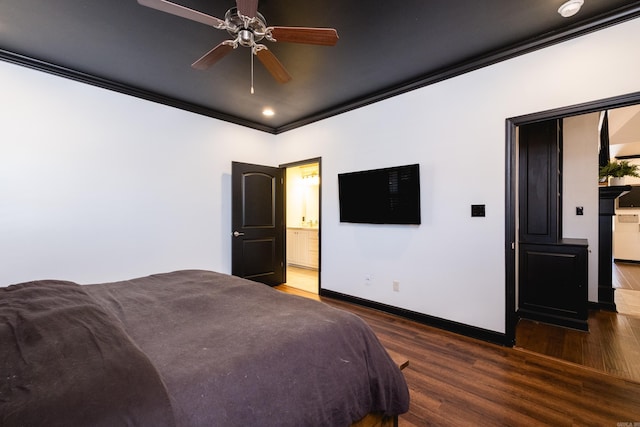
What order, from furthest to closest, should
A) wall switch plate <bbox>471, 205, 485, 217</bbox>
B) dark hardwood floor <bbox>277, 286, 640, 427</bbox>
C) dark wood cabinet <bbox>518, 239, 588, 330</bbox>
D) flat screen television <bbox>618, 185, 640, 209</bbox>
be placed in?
1. flat screen television <bbox>618, 185, 640, 209</bbox>
2. dark wood cabinet <bbox>518, 239, 588, 330</bbox>
3. wall switch plate <bbox>471, 205, 485, 217</bbox>
4. dark hardwood floor <bbox>277, 286, 640, 427</bbox>

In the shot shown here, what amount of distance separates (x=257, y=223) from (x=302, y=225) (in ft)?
8.87

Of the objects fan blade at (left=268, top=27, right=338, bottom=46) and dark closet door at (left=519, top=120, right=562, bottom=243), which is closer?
fan blade at (left=268, top=27, right=338, bottom=46)

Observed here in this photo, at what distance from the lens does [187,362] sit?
0.94 m

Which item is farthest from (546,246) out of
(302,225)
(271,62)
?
(302,225)

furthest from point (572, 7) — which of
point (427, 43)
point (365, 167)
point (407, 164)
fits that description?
point (365, 167)

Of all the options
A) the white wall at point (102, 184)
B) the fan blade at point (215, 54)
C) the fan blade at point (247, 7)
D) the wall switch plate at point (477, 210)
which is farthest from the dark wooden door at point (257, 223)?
the wall switch plate at point (477, 210)

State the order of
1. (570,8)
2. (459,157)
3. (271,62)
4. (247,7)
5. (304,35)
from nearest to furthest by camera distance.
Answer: (247,7)
(304,35)
(570,8)
(271,62)
(459,157)

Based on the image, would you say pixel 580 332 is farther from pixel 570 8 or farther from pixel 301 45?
pixel 301 45

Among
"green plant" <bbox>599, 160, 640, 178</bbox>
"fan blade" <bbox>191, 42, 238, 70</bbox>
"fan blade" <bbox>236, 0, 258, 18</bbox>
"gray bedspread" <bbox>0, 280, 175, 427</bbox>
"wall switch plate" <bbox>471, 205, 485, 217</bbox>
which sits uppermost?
"fan blade" <bbox>191, 42, 238, 70</bbox>

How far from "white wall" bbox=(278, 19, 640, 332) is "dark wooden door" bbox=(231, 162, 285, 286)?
4.28 ft

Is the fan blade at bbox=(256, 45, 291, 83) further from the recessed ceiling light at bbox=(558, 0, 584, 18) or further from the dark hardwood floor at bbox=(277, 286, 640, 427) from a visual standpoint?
the dark hardwood floor at bbox=(277, 286, 640, 427)

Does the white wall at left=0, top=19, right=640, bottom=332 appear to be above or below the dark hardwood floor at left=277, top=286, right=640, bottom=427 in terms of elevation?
above

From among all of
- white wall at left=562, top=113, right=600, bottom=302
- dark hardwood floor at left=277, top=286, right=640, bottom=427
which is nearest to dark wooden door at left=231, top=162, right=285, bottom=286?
dark hardwood floor at left=277, top=286, right=640, bottom=427

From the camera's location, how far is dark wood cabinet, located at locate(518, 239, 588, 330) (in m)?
2.86
